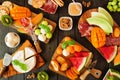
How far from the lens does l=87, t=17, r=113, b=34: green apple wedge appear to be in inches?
76.7

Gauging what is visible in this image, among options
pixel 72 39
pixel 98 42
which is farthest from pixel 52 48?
pixel 98 42

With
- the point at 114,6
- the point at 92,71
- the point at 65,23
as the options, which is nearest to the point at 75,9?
the point at 65,23

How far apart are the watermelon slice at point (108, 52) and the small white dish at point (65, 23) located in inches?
8.7

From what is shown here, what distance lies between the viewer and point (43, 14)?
6.58 feet

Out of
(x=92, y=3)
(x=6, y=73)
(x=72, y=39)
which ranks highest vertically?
(x=92, y=3)

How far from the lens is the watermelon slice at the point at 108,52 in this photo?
1.97m

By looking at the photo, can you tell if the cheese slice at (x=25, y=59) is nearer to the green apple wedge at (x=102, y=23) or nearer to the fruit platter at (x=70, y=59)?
the fruit platter at (x=70, y=59)

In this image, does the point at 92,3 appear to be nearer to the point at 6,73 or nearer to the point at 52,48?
the point at 52,48

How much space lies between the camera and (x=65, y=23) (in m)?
1.99

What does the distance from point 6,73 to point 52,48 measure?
0.97 ft

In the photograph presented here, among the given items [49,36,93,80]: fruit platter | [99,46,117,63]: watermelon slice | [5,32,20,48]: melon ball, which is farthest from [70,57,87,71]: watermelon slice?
[5,32,20,48]: melon ball

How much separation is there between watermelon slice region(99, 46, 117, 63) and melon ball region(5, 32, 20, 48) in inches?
18.8

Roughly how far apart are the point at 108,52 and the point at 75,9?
31cm

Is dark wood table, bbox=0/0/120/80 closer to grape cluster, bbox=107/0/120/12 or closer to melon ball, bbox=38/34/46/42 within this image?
melon ball, bbox=38/34/46/42
